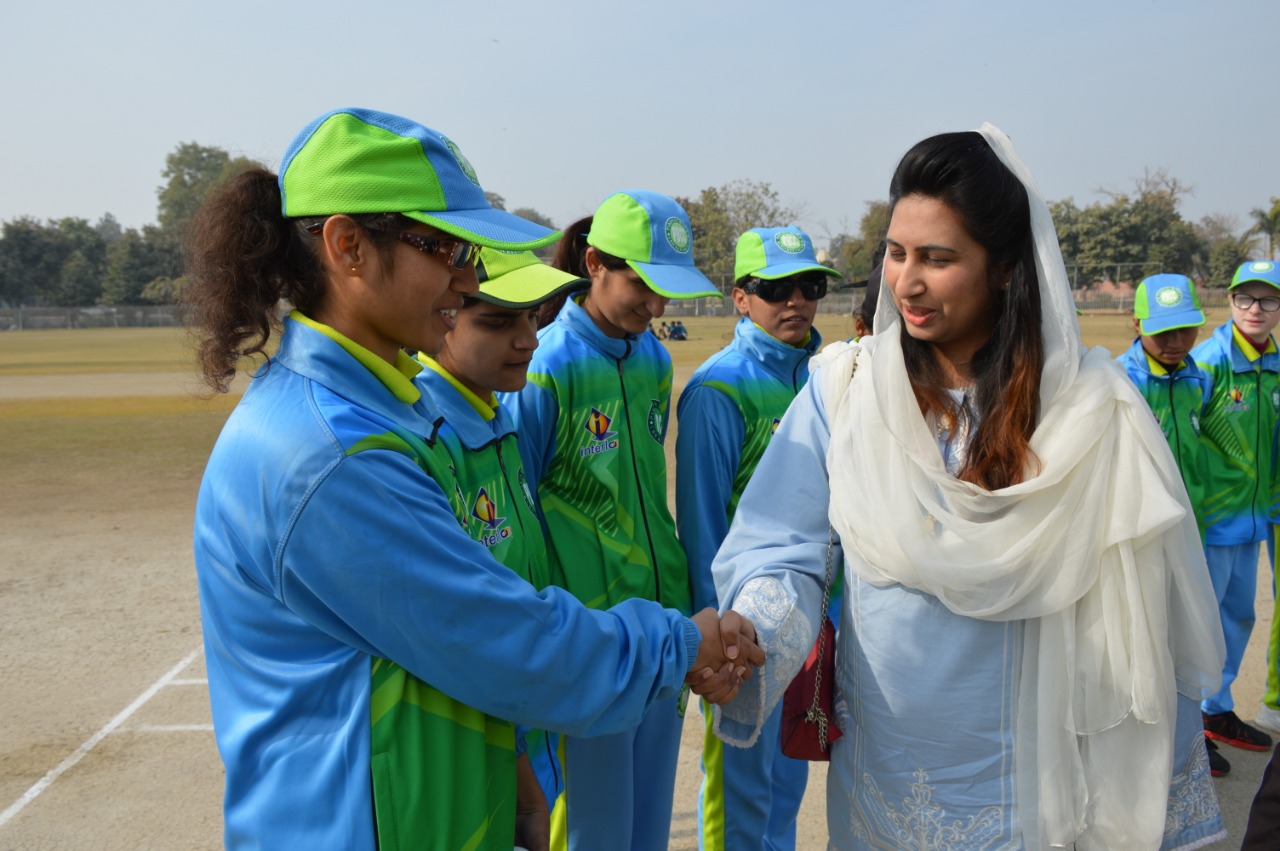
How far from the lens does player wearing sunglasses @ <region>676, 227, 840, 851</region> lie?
3.48 m

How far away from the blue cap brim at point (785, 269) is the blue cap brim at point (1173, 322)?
2.24 meters

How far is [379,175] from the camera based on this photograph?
5.27 feet

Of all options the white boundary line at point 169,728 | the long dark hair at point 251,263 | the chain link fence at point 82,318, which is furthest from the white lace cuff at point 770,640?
the chain link fence at point 82,318

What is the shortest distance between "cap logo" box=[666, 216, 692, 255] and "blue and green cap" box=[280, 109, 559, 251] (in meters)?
1.71

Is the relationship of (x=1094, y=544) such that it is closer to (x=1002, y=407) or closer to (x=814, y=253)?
(x=1002, y=407)

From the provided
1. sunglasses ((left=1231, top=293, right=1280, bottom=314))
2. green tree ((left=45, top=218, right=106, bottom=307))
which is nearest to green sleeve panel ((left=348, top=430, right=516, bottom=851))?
sunglasses ((left=1231, top=293, right=1280, bottom=314))

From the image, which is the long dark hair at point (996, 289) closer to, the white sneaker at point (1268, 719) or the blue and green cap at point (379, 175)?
the blue and green cap at point (379, 175)

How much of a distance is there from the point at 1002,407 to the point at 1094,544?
12.6 inches

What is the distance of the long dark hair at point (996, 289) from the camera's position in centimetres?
188

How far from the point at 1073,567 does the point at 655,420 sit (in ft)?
6.36

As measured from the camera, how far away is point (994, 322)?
6.66 ft

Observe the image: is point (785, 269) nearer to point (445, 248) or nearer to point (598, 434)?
point (598, 434)

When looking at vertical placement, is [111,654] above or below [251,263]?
below

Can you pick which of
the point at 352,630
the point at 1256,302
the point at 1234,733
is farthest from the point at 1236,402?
the point at 352,630
